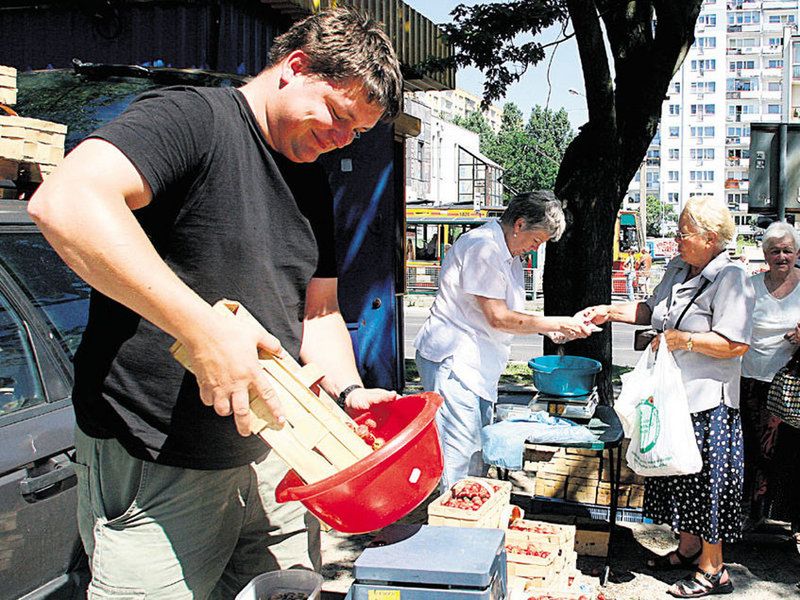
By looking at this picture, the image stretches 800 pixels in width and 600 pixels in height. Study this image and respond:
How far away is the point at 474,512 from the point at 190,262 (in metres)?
2.50

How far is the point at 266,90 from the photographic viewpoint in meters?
1.88

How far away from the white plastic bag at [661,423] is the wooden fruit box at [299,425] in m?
2.67

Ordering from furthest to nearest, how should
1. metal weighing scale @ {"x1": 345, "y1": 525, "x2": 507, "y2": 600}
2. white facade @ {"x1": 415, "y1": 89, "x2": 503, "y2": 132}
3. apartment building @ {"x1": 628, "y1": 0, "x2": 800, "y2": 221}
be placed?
white facade @ {"x1": 415, "y1": 89, "x2": 503, "y2": 132}
apartment building @ {"x1": 628, "y1": 0, "x2": 800, "y2": 221}
metal weighing scale @ {"x1": 345, "y1": 525, "x2": 507, "y2": 600}

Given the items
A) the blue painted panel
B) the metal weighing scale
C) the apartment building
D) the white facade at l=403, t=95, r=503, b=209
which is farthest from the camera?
the apartment building

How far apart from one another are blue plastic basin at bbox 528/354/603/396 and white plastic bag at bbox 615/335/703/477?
0.64 meters

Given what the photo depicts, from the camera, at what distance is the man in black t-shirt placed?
1547mm

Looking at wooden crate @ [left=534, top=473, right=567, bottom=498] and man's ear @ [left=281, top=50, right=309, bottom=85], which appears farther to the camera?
wooden crate @ [left=534, top=473, right=567, bottom=498]

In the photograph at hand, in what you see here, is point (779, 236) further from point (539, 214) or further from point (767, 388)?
point (539, 214)

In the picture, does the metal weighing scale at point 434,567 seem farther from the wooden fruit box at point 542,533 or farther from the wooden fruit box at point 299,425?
the wooden fruit box at point 542,533

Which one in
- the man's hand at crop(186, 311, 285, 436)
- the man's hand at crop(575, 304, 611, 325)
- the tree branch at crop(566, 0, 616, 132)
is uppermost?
the tree branch at crop(566, 0, 616, 132)

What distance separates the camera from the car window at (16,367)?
2.51m

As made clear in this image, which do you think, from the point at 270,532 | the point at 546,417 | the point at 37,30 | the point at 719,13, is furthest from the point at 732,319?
the point at 719,13

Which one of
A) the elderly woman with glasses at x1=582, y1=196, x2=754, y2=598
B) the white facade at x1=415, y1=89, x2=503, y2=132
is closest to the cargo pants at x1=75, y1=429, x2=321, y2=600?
the elderly woman with glasses at x1=582, y1=196, x2=754, y2=598

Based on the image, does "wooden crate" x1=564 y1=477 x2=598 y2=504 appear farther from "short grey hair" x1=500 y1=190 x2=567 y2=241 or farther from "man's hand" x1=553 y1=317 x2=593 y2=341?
"short grey hair" x1=500 y1=190 x2=567 y2=241
